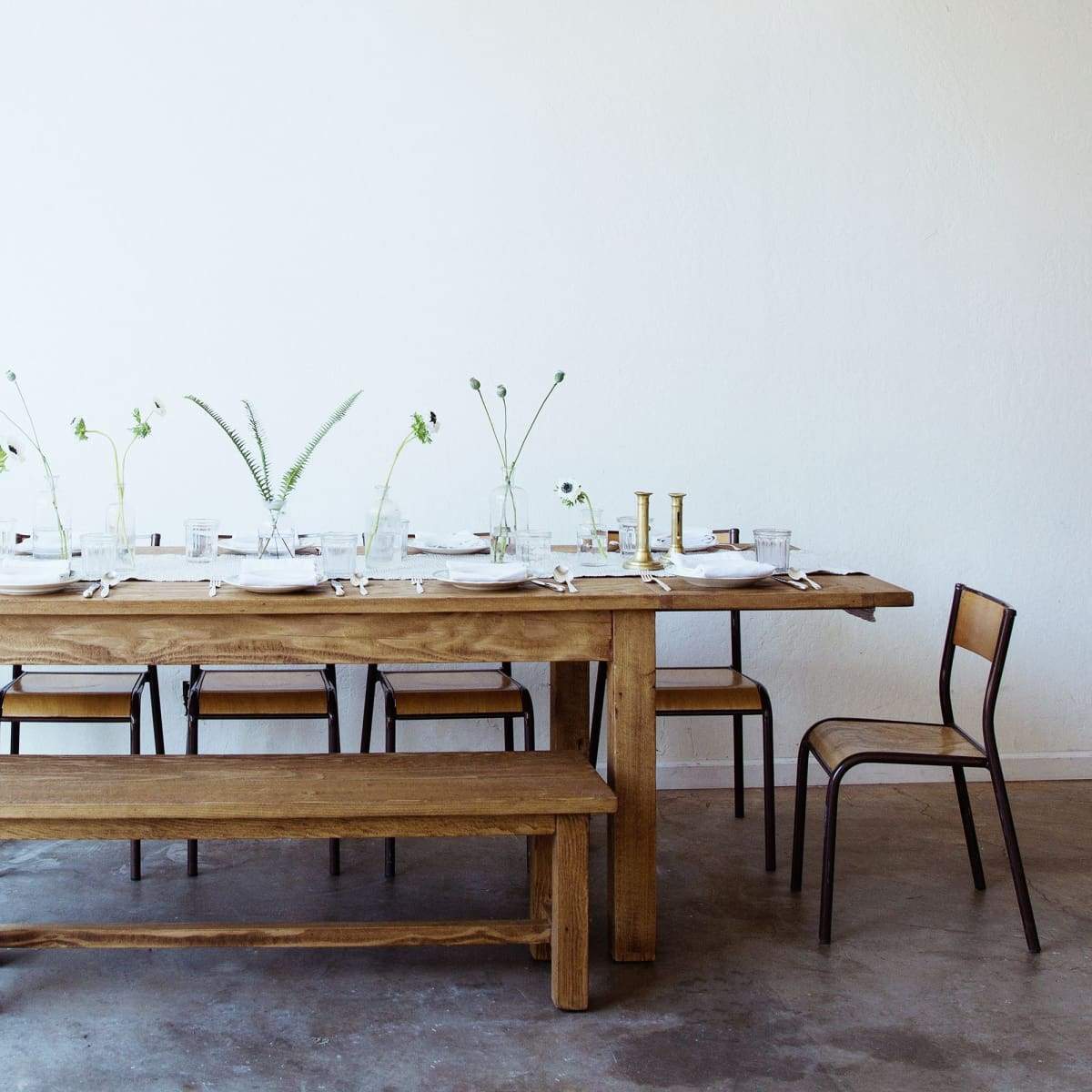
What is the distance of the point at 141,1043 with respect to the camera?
2.35 metres

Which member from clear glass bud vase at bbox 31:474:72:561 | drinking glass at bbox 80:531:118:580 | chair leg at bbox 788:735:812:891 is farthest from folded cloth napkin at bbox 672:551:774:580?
clear glass bud vase at bbox 31:474:72:561

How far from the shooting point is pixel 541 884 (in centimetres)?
274

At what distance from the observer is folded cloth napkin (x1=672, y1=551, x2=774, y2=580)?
269 centimetres

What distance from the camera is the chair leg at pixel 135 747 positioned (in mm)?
3152

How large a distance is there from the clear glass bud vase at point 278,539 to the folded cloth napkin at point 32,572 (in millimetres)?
481

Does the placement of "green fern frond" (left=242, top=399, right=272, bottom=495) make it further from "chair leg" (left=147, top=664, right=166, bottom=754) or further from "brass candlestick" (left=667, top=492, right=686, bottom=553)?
"brass candlestick" (left=667, top=492, right=686, bottom=553)

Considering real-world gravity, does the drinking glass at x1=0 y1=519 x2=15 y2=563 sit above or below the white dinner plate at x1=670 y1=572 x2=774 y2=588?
above

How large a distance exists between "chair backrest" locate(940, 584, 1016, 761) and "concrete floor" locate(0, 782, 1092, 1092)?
0.50 m

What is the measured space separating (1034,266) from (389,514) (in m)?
2.45

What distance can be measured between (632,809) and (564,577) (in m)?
0.53

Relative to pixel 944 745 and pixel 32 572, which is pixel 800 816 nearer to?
pixel 944 745

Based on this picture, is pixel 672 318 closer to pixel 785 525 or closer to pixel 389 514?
pixel 785 525

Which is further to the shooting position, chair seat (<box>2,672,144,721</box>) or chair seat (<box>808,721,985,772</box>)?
chair seat (<box>2,672,144,721</box>)

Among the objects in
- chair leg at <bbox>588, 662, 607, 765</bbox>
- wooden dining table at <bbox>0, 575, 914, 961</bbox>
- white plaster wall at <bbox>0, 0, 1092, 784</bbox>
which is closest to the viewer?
wooden dining table at <bbox>0, 575, 914, 961</bbox>
